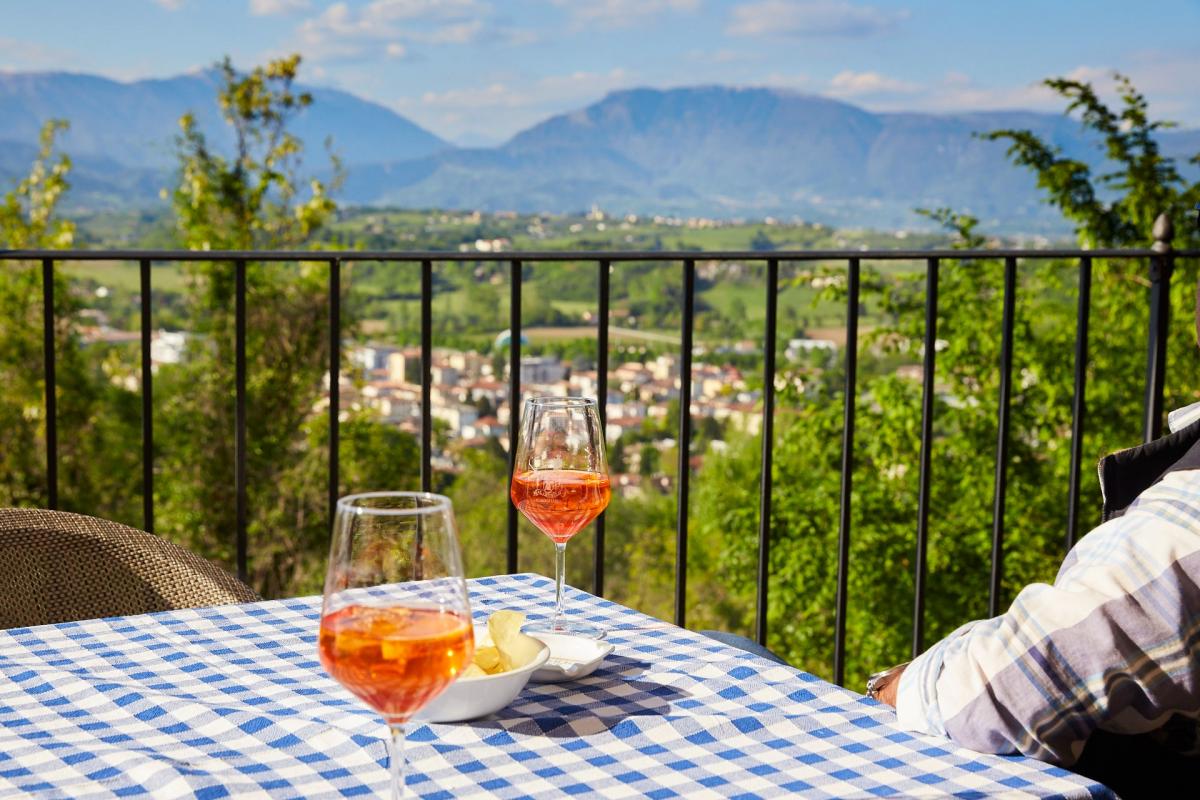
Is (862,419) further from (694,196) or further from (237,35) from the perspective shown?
(237,35)

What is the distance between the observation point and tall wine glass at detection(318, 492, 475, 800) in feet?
2.41

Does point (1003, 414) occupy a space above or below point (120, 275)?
below

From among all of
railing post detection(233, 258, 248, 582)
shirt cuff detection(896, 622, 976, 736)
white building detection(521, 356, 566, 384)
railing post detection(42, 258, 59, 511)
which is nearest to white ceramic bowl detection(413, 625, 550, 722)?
shirt cuff detection(896, 622, 976, 736)

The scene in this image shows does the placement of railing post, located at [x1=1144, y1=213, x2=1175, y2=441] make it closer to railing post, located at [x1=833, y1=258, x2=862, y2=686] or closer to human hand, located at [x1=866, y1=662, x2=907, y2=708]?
railing post, located at [x1=833, y1=258, x2=862, y2=686]

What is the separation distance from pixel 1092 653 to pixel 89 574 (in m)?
1.18

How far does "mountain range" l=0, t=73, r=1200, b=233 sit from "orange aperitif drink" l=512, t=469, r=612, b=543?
11.8 metres

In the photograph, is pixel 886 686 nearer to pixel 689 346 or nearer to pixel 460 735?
pixel 460 735

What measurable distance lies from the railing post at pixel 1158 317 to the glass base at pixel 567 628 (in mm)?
1474

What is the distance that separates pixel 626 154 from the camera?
25.0 meters

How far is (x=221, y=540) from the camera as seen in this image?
13.9 m

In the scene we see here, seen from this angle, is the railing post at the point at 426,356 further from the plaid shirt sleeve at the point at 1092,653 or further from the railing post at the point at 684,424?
the plaid shirt sleeve at the point at 1092,653

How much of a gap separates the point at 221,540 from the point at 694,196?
38.7ft

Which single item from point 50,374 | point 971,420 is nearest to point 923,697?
point 50,374

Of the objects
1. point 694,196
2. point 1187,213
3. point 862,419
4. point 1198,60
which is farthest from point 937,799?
Answer: point 1198,60
